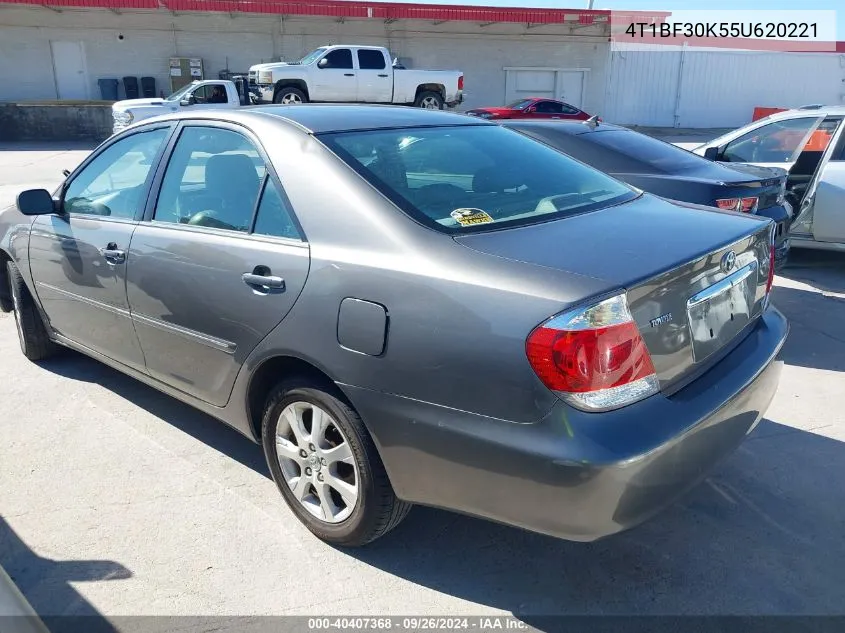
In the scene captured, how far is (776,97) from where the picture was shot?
30984 mm

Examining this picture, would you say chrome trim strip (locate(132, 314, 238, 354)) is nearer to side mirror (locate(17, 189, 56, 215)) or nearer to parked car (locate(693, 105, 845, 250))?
side mirror (locate(17, 189, 56, 215))

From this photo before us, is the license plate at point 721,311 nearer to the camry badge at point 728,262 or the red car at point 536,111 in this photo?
the camry badge at point 728,262

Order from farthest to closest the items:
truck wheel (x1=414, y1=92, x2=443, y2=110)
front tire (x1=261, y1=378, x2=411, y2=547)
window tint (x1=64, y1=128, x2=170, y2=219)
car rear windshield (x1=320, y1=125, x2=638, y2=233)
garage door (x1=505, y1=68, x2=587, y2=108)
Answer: garage door (x1=505, y1=68, x2=587, y2=108) < truck wheel (x1=414, y1=92, x2=443, y2=110) < window tint (x1=64, y1=128, x2=170, y2=219) < car rear windshield (x1=320, y1=125, x2=638, y2=233) < front tire (x1=261, y1=378, x2=411, y2=547)

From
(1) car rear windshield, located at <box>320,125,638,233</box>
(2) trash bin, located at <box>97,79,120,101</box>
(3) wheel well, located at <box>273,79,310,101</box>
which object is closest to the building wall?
(2) trash bin, located at <box>97,79,120,101</box>

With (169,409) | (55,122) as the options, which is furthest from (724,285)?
(55,122)

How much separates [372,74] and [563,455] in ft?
69.4

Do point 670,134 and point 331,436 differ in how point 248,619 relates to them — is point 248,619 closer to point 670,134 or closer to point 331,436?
point 331,436

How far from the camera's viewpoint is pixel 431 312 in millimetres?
2225

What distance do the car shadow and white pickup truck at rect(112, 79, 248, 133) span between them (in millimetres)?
16452

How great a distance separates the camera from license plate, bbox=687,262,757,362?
2.41 metres

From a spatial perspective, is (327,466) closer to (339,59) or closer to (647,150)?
(647,150)

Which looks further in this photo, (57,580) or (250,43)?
(250,43)

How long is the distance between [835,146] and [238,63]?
79.8 feet

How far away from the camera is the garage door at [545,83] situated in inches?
1153
